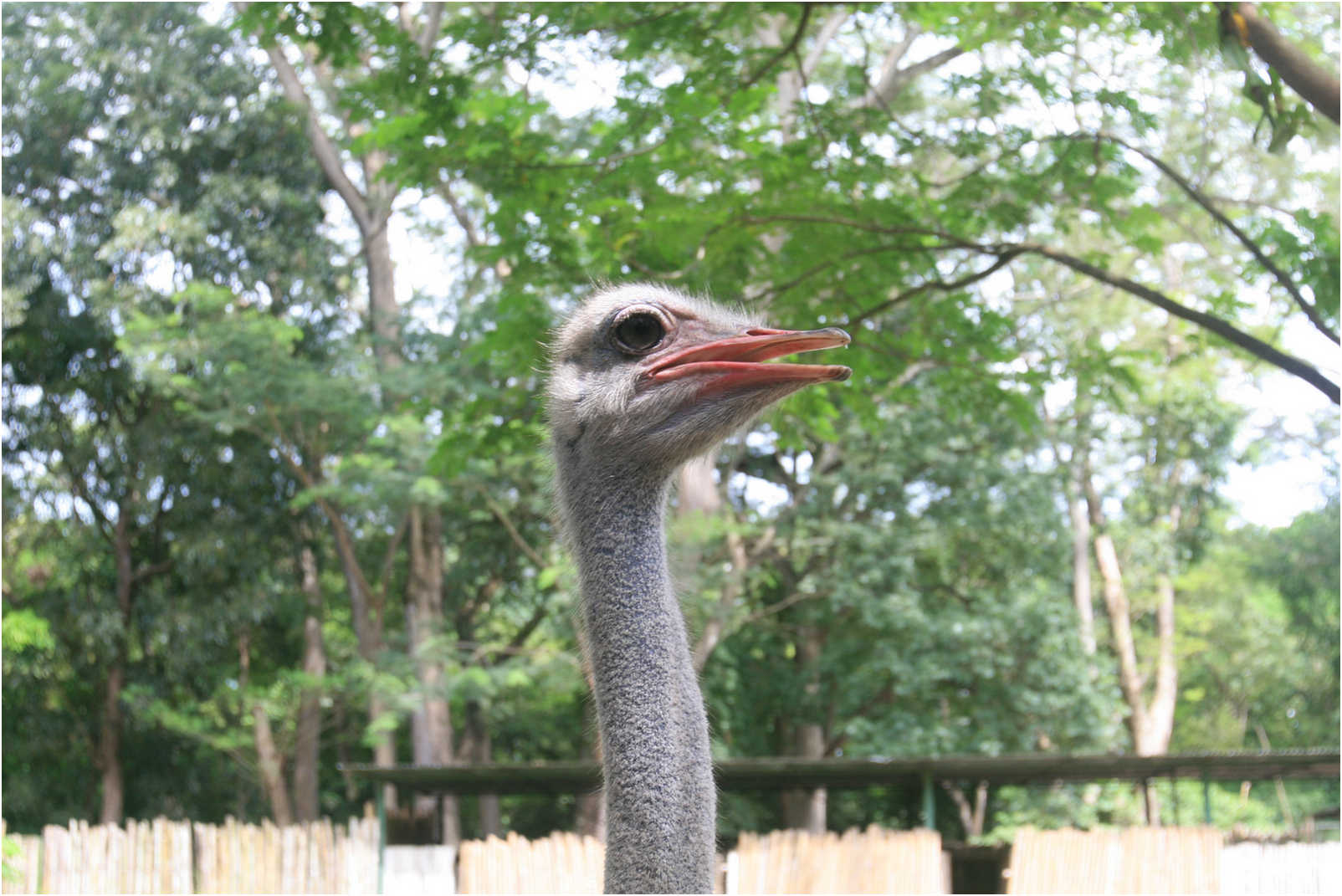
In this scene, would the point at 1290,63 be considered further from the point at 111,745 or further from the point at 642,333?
the point at 111,745

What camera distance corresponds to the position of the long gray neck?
5.99 feet

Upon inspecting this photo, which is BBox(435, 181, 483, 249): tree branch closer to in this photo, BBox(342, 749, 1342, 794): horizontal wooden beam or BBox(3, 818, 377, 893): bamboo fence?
BBox(342, 749, 1342, 794): horizontal wooden beam

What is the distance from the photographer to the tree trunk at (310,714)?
1678 cm

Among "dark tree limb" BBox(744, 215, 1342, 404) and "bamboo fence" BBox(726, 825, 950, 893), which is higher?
"dark tree limb" BBox(744, 215, 1342, 404)

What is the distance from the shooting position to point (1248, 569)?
19.4m

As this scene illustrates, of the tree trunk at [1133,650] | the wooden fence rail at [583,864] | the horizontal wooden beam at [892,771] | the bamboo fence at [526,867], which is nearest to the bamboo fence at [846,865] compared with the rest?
the wooden fence rail at [583,864]

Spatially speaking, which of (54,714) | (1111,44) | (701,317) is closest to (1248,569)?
(1111,44)

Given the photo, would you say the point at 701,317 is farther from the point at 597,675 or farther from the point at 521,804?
the point at 521,804

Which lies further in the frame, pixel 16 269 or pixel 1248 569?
pixel 1248 569

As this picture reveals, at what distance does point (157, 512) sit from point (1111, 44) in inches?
530

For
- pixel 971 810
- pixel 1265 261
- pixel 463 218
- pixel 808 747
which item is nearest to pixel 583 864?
pixel 1265 261

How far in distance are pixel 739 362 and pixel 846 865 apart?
22.9 feet

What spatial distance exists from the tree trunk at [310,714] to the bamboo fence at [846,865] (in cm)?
952

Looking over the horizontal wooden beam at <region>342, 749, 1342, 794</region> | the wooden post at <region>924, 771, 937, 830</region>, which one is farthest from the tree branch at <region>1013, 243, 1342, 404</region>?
the wooden post at <region>924, 771, 937, 830</region>
